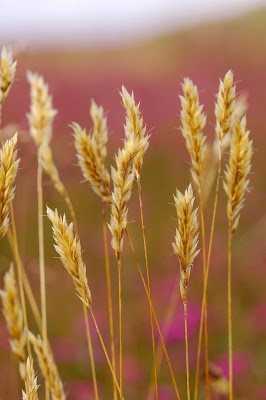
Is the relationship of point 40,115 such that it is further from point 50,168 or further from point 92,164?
point 92,164

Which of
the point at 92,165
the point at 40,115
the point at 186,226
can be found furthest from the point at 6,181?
the point at 40,115

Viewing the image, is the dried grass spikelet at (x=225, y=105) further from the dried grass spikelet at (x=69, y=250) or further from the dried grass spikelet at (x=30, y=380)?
the dried grass spikelet at (x=30, y=380)

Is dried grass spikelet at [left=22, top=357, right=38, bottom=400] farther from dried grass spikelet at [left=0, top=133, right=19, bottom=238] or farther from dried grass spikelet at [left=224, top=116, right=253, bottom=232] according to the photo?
dried grass spikelet at [left=224, top=116, right=253, bottom=232]

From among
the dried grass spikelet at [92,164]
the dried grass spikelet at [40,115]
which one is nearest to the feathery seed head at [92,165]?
the dried grass spikelet at [92,164]

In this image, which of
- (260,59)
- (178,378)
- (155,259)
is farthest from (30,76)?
(260,59)

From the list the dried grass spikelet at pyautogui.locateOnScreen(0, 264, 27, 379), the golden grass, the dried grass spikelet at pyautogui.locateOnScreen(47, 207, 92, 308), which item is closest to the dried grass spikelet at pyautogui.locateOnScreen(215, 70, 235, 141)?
the golden grass

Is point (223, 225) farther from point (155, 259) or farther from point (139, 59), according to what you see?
point (139, 59)
